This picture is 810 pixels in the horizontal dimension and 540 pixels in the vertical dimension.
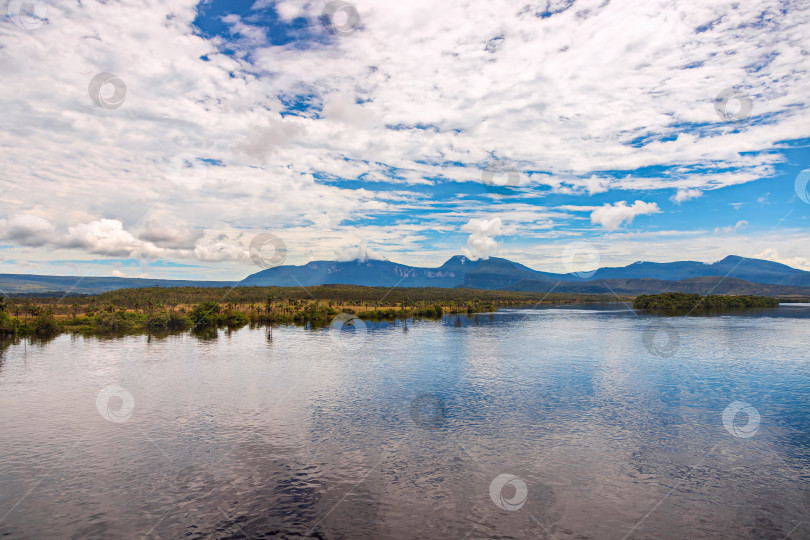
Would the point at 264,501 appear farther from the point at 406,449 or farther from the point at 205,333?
the point at 205,333

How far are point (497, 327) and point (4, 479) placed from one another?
105 m

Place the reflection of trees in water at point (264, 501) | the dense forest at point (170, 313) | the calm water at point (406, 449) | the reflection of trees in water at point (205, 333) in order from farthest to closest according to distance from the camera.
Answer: the dense forest at point (170, 313) < the reflection of trees in water at point (205, 333) < the calm water at point (406, 449) < the reflection of trees in water at point (264, 501)

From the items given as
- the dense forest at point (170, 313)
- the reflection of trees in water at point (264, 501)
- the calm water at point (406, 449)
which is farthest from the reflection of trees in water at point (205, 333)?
the reflection of trees in water at point (264, 501)

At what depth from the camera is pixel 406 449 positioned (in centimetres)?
3212

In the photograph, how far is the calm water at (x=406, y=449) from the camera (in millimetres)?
22875

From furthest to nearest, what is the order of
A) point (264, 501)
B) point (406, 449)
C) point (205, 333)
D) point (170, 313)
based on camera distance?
1. point (170, 313)
2. point (205, 333)
3. point (406, 449)
4. point (264, 501)

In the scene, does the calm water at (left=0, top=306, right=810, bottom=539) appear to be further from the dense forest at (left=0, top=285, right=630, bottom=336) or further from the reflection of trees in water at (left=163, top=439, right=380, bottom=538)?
the dense forest at (left=0, top=285, right=630, bottom=336)

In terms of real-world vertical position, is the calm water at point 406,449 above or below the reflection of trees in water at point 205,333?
below

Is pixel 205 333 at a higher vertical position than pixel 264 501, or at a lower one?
higher

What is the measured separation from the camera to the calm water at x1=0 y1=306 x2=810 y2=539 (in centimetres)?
2288

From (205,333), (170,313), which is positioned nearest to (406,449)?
(205,333)

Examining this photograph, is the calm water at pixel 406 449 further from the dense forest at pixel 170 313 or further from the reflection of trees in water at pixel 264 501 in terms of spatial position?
the dense forest at pixel 170 313

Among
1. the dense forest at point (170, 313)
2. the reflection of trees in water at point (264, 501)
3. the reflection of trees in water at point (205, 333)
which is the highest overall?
the dense forest at point (170, 313)

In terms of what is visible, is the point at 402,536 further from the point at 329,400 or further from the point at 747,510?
the point at 329,400
